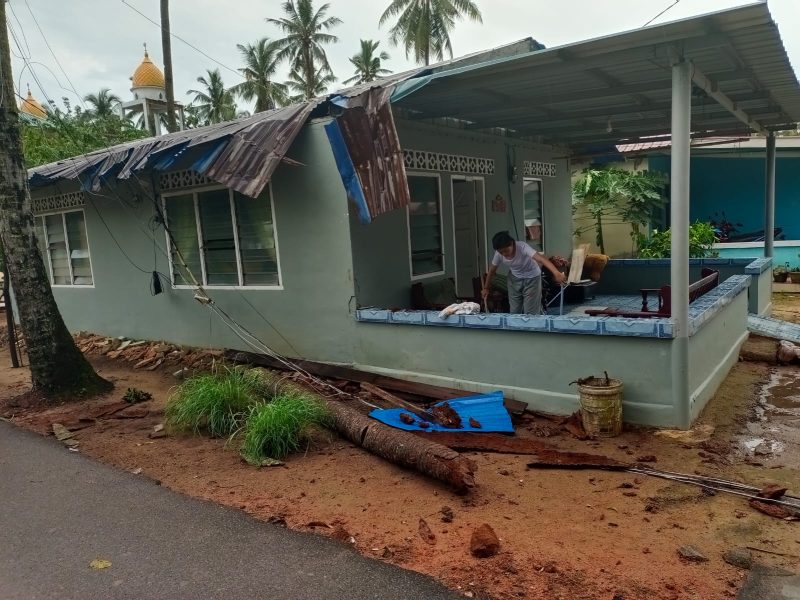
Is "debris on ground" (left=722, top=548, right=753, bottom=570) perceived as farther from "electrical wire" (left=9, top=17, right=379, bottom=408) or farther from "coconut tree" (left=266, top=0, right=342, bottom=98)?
"coconut tree" (left=266, top=0, right=342, bottom=98)

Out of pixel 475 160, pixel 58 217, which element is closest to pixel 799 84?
pixel 475 160

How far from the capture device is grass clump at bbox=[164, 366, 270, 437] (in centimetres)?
577

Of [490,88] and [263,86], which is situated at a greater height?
[263,86]

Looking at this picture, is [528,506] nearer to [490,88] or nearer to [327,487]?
[327,487]

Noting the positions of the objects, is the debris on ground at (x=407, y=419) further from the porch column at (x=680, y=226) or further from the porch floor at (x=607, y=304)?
the porch floor at (x=607, y=304)

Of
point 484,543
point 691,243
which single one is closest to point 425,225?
point 484,543

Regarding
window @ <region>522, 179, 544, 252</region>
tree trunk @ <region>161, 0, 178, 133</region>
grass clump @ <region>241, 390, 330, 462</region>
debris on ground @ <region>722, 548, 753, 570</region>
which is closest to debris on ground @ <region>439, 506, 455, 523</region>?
debris on ground @ <region>722, 548, 753, 570</region>

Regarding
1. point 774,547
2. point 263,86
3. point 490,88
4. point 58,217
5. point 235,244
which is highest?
point 263,86

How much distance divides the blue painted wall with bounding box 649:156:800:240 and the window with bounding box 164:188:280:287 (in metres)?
11.4

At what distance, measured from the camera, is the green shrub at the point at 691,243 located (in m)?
11.9

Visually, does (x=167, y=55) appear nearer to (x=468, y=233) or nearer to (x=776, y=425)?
(x=468, y=233)

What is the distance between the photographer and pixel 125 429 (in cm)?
616

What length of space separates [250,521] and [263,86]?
3235cm

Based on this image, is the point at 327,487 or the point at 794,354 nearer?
the point at 327,487
